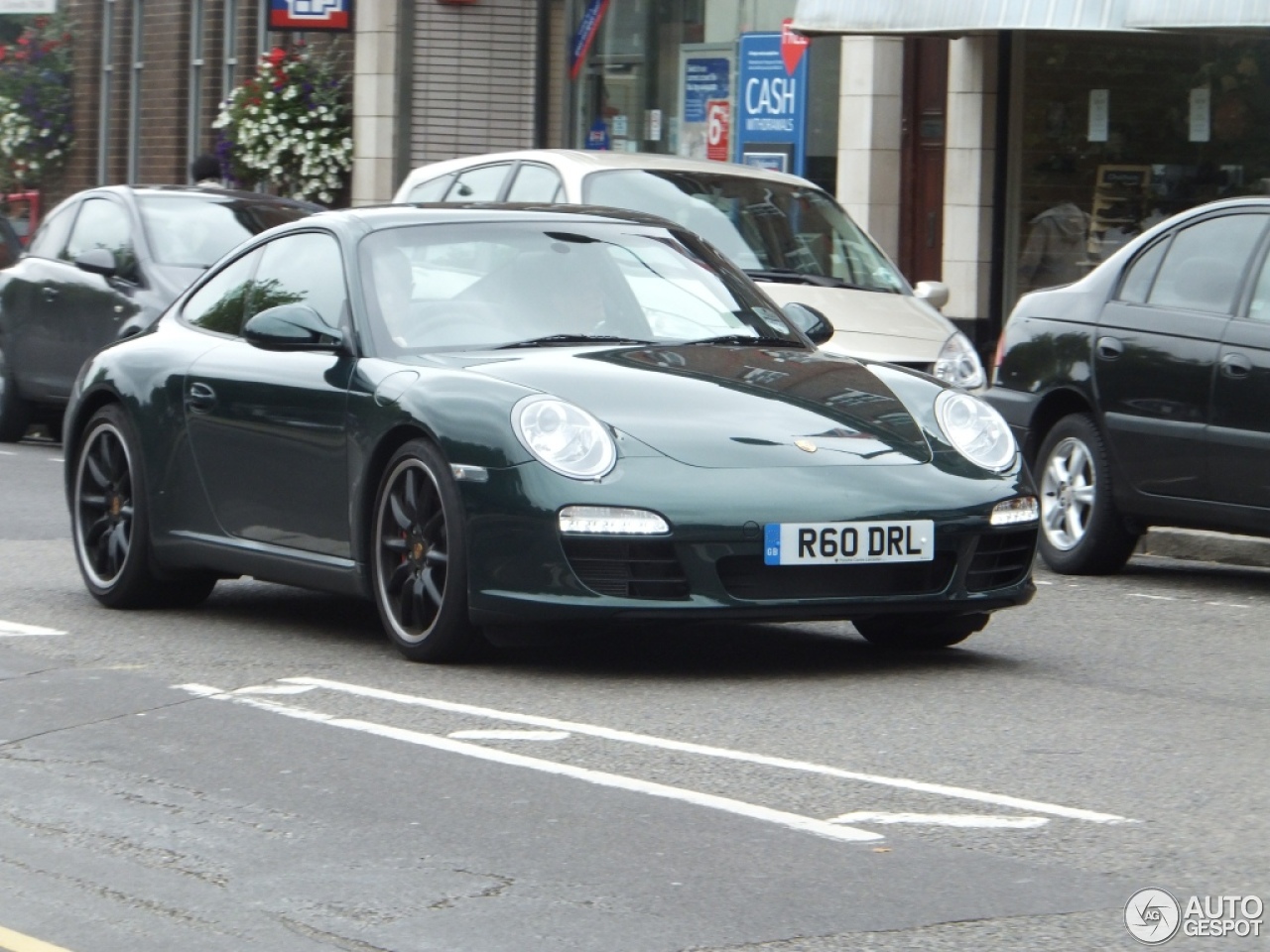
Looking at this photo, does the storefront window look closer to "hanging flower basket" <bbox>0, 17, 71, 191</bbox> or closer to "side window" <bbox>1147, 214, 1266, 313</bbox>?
"side window" <bbox>1147, 214, 1266, 313</bbox>

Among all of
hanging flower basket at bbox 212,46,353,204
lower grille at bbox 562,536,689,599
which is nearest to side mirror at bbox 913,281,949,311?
lower grille at bbox 562,536,689,599

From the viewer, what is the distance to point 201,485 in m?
8.55

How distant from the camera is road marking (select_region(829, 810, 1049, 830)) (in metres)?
5.31

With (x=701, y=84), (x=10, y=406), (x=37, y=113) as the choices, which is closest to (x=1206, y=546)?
(x=10, y=406)

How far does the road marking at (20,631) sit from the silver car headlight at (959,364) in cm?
522

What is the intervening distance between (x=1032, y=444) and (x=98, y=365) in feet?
13.7

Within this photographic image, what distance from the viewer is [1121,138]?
61.9 feet

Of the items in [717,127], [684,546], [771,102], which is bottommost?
[684,546]

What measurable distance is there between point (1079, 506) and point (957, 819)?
18.5ft

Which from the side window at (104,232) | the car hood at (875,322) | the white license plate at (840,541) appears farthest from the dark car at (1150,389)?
the side window at (104,232)

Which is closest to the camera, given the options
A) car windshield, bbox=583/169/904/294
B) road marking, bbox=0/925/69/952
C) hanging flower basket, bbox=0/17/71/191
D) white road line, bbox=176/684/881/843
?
road marking, bbox=0/925/69/952

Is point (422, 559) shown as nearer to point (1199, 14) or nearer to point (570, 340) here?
point (570, 340)

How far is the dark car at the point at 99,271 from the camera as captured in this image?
15.3 metres

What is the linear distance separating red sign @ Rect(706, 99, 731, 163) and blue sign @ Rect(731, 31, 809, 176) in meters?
0.26
